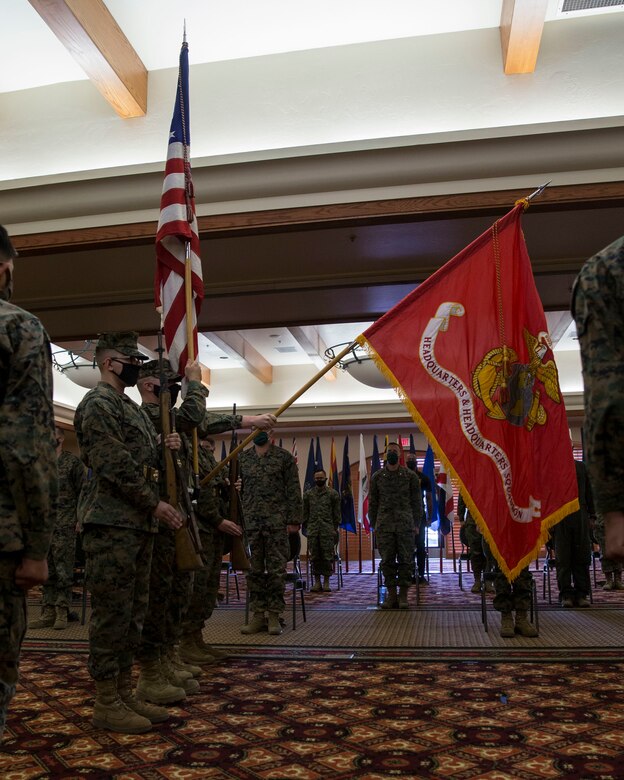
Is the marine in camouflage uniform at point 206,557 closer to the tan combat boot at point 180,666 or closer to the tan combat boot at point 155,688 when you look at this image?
the tan combat boot at point 180,666

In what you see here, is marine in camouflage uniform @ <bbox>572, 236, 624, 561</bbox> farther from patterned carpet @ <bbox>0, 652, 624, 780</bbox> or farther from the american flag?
the american flag

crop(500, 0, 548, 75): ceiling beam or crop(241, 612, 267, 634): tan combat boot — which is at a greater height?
crop(500, 0, 548, 75): ceiling beam

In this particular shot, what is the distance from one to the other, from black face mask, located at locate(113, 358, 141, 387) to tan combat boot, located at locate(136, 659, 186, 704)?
1203 millimetres

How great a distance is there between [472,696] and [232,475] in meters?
2.16

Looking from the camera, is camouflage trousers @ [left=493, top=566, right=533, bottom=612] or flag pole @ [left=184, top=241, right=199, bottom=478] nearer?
flag pole @ [left=184, top=241, right=199, bottom=478]

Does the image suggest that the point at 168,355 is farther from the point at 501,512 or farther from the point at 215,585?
the point at 501,512

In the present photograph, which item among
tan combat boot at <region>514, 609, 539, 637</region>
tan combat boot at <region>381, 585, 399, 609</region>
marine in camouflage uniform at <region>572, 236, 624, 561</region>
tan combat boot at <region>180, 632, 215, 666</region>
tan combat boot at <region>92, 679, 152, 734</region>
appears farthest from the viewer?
tan combat boot at <region>381, 585, 399, 609</region>

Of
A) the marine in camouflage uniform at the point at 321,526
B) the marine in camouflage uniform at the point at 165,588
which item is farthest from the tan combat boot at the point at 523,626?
the marine in camouflage uniform at the point at 321,526

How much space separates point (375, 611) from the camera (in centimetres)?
652

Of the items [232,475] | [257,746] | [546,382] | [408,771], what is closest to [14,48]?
[232,475]

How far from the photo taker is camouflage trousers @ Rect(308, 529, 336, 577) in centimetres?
906

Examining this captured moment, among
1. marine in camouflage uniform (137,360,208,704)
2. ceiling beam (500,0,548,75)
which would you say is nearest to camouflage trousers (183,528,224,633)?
marine in camouflage uniform (137,360,208,704)

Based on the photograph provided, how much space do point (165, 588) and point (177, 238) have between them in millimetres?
1864

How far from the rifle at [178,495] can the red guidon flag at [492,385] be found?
3.20 feet
